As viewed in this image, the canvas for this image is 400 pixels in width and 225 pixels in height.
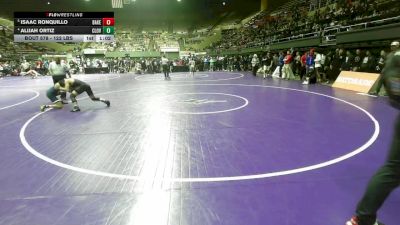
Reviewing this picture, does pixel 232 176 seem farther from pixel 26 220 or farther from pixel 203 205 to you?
pixel 26 220

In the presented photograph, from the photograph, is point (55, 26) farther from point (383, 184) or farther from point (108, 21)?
point (383, 184)

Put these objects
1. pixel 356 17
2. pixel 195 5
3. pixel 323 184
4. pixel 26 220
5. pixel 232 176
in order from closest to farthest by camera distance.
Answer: pixel 26 220
pixel 323 184
pixel 232 176
pixel 356 17
pixel 195 5

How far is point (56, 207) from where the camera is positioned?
3422 millimetres

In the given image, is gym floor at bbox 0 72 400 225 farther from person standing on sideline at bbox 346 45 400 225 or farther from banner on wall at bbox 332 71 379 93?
banner on wall at bbox 332 71 379 93

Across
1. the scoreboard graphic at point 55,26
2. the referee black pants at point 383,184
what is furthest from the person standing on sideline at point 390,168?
the scoreboard graphic at point 55,26

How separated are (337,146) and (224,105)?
459 centimetres

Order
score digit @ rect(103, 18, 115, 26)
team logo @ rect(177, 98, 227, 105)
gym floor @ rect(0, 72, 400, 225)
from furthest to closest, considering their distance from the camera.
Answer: score digit @ rect(103, 18, 115, 26)
team logo @ rect(177, 98, 227, 105)
gym floor @ rect(0, 72, 400, 225)

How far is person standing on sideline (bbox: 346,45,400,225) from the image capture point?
2463 millimetres

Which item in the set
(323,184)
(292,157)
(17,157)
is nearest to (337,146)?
(292,157)

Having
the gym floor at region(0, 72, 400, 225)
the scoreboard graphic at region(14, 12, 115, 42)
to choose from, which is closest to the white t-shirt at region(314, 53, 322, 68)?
the gym floor at region(0, 72, 400, 225)

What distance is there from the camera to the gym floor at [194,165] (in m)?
3.26

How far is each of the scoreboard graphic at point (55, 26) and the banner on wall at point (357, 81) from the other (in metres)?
10.8

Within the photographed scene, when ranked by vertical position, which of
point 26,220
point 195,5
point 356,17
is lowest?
point 26,220

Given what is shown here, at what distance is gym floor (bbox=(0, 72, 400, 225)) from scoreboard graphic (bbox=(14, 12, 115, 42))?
5698mm
